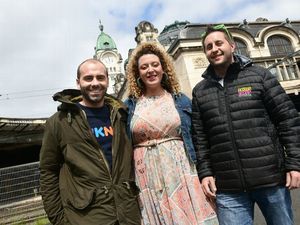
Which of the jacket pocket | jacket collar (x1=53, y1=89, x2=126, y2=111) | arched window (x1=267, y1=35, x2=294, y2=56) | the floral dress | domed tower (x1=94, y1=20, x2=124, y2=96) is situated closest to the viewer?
the jacket pocket

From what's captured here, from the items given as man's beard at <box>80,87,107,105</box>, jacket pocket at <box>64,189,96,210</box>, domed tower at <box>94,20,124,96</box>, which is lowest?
jacket pocket at <box>64,189,96,210</box>

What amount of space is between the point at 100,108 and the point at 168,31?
40333mm

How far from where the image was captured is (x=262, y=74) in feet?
9.17

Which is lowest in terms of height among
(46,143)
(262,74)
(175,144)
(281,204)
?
(281,204)

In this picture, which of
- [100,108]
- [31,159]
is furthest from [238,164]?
[31,159]

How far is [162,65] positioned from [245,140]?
4.22ft

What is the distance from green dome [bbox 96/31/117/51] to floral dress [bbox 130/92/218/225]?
117394mm

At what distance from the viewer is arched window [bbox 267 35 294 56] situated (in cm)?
3206

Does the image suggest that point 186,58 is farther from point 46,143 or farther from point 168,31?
point 46,143

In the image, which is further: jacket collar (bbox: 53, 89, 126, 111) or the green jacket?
jacket collar (bbox: 53, 89, 126, 111)

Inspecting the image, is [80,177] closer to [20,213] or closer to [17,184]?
[17,184]

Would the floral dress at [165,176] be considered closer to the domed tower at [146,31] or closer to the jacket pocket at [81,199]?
the jacket pocket at [81,199]

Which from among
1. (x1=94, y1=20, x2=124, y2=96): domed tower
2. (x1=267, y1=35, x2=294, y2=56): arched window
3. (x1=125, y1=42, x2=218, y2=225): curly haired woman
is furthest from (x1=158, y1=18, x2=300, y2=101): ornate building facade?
(x1=94, y1=20, x2=124, y2=96): domed tower

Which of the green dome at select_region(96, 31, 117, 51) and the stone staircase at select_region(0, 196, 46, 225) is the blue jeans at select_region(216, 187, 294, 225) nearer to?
the stone staircase at select_region(0, 196, 46, 225)
